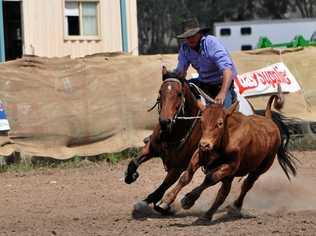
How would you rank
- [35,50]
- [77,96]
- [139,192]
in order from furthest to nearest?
[35,50], [77,96], [139,192]

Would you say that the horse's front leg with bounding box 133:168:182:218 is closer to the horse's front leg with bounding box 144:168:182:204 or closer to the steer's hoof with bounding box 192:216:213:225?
the horse's front leg with bounding box 144:168:182:204

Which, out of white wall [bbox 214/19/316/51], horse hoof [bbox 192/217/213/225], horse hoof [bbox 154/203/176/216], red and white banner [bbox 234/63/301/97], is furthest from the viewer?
white wall [bbox 214/19/316/51]

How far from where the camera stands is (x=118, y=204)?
9703 mm

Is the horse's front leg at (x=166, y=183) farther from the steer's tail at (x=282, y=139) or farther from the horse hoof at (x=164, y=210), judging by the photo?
the steer's tail at (x=282, y=139)

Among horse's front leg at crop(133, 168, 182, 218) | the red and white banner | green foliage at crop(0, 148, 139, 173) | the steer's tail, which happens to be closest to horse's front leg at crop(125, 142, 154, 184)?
horse's front leg at crop(133, 168, 182, 218)

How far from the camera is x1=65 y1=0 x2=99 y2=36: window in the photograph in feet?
70.7

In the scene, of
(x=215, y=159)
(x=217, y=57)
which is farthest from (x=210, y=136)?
(x=217, y=57)

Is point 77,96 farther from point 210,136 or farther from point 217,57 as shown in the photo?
point 210,136

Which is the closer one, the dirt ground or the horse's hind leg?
the dirt ground

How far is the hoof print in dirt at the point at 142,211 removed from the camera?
27.8ft

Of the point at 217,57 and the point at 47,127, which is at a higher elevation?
the point at 217,57

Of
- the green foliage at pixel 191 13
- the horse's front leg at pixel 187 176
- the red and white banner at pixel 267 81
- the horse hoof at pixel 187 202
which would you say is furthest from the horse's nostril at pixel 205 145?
the green foliage at pixel 191 13

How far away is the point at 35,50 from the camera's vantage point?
20438 millimetres

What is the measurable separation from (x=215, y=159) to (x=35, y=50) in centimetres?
1328
